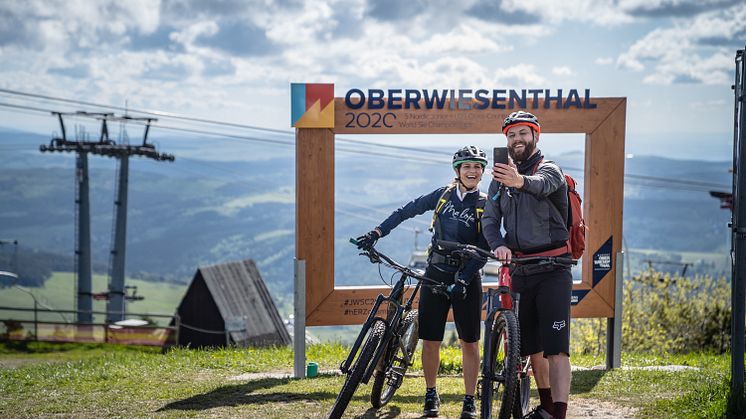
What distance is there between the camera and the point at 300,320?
9.09 metres

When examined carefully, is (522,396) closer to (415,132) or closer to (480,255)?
(480,255)

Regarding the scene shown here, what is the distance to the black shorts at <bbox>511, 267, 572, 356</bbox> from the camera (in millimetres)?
5469

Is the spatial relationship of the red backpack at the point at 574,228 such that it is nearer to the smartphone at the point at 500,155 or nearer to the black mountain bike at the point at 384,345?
the smartphone at the point at 500,155

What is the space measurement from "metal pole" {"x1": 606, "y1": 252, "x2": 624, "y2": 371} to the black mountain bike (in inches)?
141

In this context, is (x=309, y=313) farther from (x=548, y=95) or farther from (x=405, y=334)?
(x=548, y=95)

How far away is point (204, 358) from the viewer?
1025cm

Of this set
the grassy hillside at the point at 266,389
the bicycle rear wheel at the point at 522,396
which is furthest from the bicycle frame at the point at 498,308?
the grassy hillside at the point at 266,389

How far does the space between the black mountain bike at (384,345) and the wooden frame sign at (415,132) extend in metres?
2.42

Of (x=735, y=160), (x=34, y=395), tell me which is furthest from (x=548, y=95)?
(x=34, y=395)

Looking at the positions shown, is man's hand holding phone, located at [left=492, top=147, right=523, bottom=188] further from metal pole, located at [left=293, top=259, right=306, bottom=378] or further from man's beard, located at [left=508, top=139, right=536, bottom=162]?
metal pole, located at [left=293, top=259, right=306, bottom=378]

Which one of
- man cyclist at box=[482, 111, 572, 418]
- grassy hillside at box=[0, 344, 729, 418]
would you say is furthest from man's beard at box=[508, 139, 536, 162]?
grassy hillside at box=[0, 344, 729, 418]

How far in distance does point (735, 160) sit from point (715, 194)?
1937 inches

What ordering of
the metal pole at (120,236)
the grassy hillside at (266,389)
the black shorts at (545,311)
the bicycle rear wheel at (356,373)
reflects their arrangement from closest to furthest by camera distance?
the black shorts at (545,311) < the bicycle rear wheel at (356,373) < the grassy hillside at (266,389) < the metal pole at (120,236)

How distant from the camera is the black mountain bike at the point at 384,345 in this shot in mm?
5961
